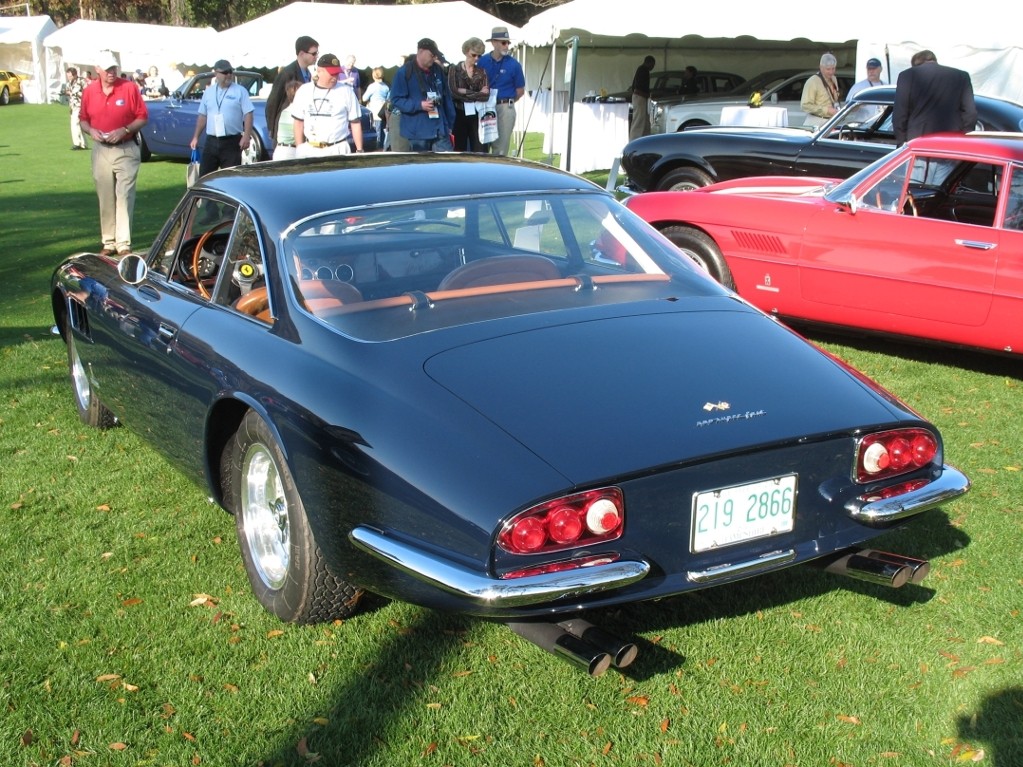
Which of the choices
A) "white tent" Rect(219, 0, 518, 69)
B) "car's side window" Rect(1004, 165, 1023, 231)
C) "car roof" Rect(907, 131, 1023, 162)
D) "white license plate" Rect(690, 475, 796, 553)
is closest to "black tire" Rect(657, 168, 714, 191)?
"car roof" Rect(907, 131, 1023, 162)

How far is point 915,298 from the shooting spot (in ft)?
22.3

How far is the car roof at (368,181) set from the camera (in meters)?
4.07

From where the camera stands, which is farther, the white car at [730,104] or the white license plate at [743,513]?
the white car at [730,104]

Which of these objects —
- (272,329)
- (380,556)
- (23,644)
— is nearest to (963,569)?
(380,556)

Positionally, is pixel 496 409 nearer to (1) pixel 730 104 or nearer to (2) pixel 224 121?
(2) pixel 224 121

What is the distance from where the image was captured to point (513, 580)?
2.85 metres

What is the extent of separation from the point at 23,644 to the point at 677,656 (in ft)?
6.89

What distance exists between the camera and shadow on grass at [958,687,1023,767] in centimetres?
301

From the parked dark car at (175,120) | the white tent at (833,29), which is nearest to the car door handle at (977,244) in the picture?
the white tent at (833,29)

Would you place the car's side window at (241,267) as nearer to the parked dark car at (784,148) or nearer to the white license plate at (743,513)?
the white license plate at (743,513)

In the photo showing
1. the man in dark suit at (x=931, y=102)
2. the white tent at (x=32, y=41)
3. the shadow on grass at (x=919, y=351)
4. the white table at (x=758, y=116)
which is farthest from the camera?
the white tent at (x=32, y=41)

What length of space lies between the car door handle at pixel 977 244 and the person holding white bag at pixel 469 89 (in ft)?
23.6

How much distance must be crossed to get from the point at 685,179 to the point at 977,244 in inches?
215

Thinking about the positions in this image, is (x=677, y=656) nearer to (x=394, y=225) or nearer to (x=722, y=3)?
(x=394, y=225)
